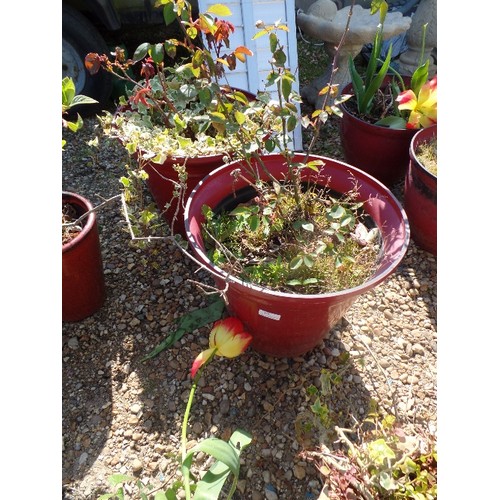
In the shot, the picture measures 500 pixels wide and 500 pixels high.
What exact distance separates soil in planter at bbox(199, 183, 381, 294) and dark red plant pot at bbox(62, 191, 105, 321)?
462 millimetres

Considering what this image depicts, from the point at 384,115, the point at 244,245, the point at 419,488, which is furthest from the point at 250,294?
the point at 384,115

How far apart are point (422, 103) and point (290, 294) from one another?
1.06 m

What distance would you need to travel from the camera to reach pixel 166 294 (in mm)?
1926

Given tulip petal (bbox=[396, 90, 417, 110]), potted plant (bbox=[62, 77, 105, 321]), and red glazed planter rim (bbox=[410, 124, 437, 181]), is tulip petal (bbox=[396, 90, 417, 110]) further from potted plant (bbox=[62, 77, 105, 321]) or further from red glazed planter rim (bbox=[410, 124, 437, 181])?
potted plant (bbox=[62, 77, 105, 321])

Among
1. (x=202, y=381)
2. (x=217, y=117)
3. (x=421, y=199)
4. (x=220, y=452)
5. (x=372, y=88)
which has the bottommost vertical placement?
(x=202, y=381)

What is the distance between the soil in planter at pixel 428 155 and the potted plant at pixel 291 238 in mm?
572

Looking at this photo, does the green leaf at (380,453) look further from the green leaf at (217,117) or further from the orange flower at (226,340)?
the green leaf at (217,117)

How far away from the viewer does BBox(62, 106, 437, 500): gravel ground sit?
1.47m

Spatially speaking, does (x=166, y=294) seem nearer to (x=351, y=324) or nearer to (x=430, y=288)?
(x=351, y=324)

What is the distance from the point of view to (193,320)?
5.94ft

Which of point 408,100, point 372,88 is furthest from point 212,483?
point 372,88

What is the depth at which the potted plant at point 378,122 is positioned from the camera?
2.16m

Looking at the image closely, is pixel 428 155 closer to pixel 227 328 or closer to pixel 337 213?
pixel 337 213

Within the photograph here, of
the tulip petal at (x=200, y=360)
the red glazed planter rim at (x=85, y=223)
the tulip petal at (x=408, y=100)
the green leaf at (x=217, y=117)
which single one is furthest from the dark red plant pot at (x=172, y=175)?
the tulip petal at (x=408, y=100)
